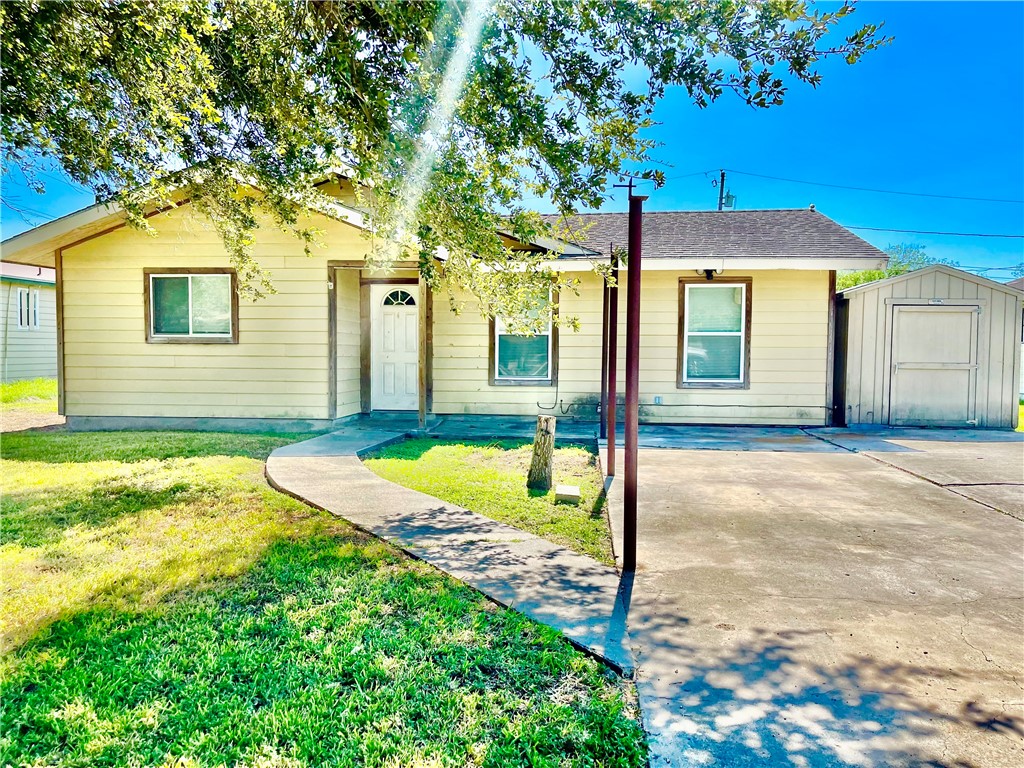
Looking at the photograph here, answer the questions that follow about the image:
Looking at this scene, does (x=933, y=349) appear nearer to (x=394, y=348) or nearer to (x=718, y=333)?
(x=718, y=333)

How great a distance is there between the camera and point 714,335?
1032cm

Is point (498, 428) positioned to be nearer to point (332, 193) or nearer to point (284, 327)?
point (284, 327)

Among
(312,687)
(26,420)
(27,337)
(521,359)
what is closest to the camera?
(312,687)

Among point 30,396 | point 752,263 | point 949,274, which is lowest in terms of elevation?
point 30,396

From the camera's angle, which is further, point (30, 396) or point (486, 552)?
point (30, 396)

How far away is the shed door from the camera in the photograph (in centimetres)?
1006

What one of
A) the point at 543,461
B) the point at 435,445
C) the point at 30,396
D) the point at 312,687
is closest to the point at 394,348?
the point at 435,445

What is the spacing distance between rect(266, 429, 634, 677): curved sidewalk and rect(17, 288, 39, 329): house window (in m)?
18.3

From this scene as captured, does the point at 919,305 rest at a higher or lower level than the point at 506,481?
higher

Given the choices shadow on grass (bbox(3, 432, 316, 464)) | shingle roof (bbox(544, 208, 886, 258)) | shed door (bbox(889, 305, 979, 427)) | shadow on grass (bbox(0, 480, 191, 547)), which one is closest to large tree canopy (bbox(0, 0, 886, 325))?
shadow on grass (bbox(0, 480, 191, 547))

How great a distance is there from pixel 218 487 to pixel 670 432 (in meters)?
6.82

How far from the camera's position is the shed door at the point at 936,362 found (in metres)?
10.1

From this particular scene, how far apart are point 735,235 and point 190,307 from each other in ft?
31.9

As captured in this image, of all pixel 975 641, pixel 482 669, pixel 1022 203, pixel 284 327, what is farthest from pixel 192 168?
pixel 1022 203
